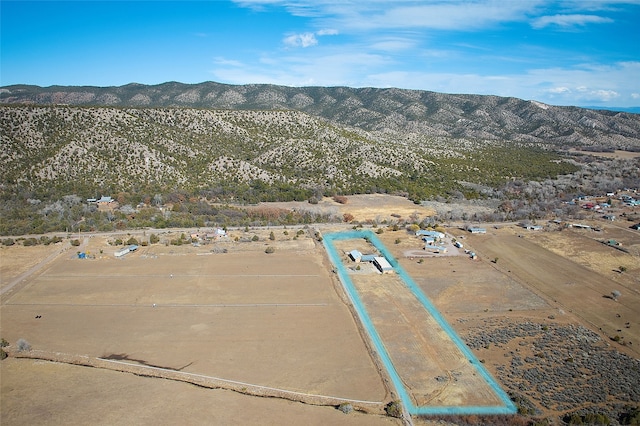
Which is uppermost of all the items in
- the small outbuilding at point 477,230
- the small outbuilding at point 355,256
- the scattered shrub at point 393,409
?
the small outbuilding at point 477,230

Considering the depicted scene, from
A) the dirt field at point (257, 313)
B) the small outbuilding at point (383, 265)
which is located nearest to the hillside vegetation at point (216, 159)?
the dirt field at point (257, 313)

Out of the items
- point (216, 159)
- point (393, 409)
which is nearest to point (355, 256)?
point (393, 409)

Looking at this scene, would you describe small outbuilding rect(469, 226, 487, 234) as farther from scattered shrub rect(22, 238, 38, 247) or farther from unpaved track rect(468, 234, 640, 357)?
scattered shrub rect(22, 238, 38, 247)

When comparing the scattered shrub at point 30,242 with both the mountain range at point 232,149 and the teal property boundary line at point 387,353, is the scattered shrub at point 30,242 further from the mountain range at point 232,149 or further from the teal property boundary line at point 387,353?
the teal property boundary line at point 387,353

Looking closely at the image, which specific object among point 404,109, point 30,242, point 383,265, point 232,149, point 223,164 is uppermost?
point 404,109

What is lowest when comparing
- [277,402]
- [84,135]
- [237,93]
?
[277,402]

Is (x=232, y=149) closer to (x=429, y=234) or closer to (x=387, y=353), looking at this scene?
(x=429, y=234)

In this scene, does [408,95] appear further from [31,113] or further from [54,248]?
[54,248]

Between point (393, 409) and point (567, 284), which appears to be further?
point (567, 284)

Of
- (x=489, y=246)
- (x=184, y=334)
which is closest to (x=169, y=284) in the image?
(x=184, y=334)
